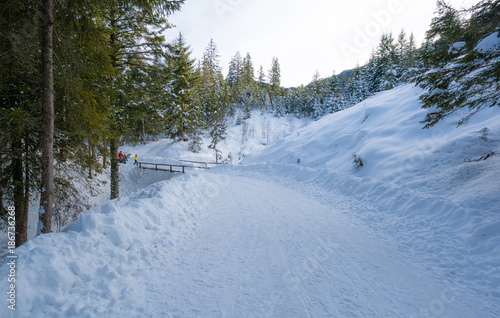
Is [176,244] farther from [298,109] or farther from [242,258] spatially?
[298,109]

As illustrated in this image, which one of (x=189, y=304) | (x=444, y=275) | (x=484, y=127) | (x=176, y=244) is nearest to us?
(x=189, y=304)

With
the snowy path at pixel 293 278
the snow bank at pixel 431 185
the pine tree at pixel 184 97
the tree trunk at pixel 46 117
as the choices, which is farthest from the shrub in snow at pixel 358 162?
the pine tree at pixel 184 97

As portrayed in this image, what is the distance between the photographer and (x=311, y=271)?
3.92 m

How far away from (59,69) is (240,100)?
63595 mm

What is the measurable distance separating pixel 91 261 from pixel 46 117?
11.3 feet

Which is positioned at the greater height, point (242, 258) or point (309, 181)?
point (309, 181)

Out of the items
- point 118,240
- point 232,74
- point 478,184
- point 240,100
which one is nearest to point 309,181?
point 478,184

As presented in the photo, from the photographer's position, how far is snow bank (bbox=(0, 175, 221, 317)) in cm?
279

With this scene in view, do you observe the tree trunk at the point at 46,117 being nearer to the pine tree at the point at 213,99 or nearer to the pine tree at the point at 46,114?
the pine tree at the point at 46,114

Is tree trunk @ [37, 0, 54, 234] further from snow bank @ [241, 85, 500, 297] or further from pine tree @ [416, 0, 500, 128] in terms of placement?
pine tree @ [416, 0, 500, 128]

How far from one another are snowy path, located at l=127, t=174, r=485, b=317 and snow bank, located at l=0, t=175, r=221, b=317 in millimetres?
362

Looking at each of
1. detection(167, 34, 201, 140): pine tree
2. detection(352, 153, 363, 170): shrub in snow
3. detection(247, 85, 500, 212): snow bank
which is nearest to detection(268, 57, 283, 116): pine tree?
detection(167, 34, 201, 140): pine tree

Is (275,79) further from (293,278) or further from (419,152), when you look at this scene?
(293,278)

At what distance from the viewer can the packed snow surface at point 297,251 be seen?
10.00ft
